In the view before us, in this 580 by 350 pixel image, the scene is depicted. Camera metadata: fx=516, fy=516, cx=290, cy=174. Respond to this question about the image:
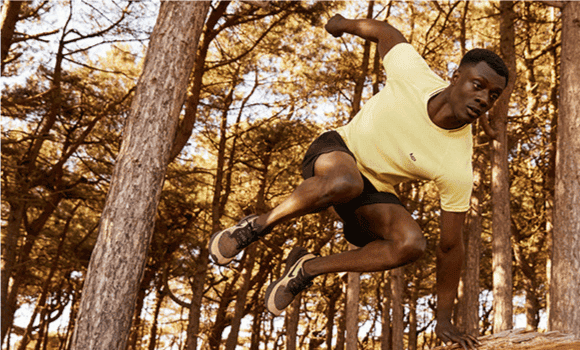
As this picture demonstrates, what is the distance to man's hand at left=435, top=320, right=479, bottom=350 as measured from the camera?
9.14 feet

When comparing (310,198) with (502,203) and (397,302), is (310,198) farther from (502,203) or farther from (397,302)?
(397,302)

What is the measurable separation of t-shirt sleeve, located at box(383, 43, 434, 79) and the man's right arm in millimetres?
85

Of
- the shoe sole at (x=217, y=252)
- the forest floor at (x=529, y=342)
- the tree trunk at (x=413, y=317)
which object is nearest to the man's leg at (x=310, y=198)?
the shoe sole at (x=217, y=252)

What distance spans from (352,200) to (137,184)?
216 centimetres

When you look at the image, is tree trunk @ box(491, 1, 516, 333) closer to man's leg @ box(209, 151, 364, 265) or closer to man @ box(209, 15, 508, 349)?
man @ box(209, 15, 508, 349)

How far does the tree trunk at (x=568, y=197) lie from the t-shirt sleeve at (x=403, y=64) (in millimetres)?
3839

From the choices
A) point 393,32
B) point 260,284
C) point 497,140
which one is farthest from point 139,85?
point 260,284

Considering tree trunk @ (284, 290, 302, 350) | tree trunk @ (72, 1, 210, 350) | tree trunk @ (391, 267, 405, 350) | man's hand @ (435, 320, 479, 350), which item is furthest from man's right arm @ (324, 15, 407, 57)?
tree trunk @ (284, 290, 302, 350)

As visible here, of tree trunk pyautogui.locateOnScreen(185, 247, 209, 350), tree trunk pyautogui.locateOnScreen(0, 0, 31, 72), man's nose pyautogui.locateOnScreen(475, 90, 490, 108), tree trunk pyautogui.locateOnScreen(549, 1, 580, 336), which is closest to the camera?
man's nose pyautogui.locateOnScreen(475, 90, 490, 108)

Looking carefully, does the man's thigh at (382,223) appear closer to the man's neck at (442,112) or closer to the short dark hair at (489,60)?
the man's neck at (442,112)

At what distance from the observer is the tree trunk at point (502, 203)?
812 centimetres

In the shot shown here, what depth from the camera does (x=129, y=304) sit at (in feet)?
14.0

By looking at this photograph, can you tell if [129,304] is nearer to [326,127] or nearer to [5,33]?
[5,33]

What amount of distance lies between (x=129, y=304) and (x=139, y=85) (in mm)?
1937
